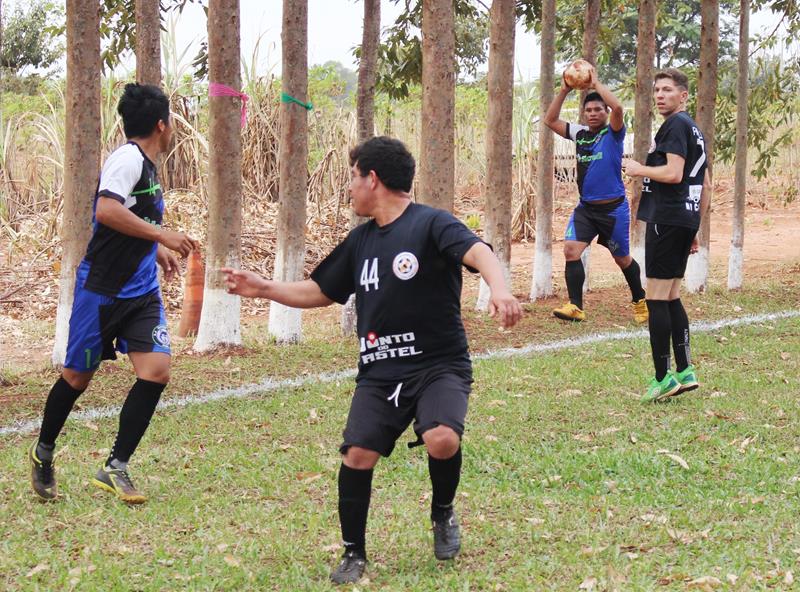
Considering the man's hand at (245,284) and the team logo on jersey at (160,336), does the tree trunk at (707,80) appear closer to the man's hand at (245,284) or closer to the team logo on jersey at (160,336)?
the team logo on jersey at (160,336)

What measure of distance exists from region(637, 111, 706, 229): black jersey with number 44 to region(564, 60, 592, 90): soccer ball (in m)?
1.41

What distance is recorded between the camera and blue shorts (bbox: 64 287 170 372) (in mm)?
5730

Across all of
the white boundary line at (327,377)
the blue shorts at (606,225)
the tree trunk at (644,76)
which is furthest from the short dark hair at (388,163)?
the tree trunk at (644,76)

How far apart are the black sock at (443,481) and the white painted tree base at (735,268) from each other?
10.3 m

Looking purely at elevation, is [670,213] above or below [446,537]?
above

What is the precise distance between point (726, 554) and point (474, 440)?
2296mm

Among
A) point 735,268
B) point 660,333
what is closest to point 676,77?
point 660,333

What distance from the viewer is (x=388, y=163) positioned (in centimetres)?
475

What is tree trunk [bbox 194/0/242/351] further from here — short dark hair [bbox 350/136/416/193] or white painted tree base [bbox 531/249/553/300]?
short dark hair [bbox 350/136/416/193]

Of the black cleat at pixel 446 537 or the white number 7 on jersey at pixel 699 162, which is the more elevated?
the white number 7 on jersey at pixel 699 162

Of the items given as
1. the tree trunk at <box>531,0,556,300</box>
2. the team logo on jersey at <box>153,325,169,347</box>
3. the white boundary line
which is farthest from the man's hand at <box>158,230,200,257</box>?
the tree trunk at <box>531,0,556,300</box>

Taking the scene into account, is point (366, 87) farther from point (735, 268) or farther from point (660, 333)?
point (735, 268)

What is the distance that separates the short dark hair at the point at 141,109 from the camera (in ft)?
19.0

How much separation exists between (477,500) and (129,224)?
7.21 ft
